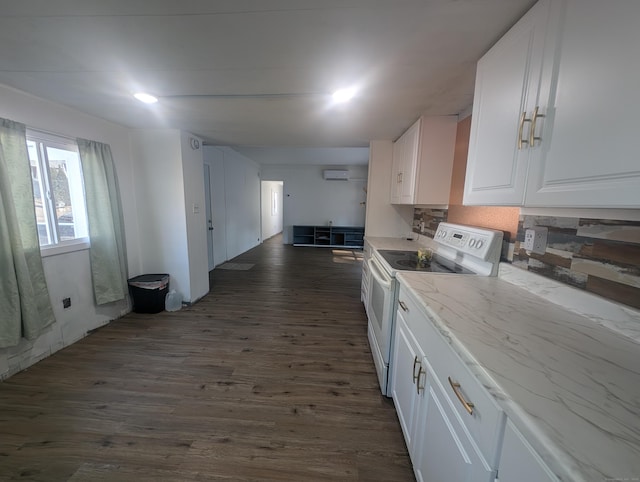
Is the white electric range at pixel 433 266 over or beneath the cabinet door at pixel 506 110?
beneath

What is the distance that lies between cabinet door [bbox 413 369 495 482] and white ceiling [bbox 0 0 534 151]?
1.64m

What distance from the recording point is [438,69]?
1.47 m

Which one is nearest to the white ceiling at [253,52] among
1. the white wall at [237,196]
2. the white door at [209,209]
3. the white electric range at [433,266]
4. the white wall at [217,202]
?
the white electric range at [433,266]

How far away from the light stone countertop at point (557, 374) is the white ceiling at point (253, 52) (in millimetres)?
1322

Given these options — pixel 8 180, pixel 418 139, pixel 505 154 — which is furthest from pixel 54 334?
pixel 418 139

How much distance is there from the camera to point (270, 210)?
910 cm

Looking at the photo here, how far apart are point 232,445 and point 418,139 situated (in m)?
2.84

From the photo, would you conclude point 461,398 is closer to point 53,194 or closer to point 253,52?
point 253,52

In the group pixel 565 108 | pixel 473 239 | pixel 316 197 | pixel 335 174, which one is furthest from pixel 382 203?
pixel 316 197

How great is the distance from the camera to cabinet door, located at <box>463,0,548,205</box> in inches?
38.3

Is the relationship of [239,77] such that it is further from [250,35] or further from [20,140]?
[20,140]

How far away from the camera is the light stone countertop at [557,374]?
1.46 feet

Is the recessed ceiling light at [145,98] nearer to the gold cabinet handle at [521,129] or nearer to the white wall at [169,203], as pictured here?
the white wall at [169,203]

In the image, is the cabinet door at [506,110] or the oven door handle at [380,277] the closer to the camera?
the cabinet door at [506,110]
